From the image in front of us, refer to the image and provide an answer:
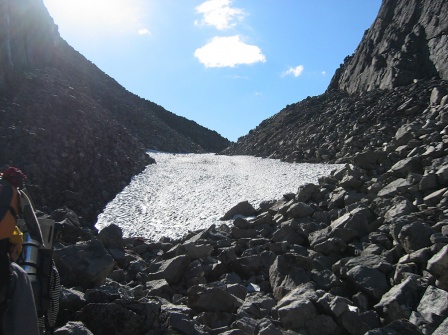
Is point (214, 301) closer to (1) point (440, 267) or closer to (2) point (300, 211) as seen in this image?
(1) point (440, 267)

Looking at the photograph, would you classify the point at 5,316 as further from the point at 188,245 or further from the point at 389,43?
the point at 389,43

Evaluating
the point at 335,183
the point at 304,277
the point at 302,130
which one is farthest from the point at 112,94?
the point at 304,277

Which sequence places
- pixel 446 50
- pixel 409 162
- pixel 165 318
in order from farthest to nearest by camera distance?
pixel 446 50, pixel 409 162, pixel 165 318

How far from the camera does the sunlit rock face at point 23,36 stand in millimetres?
26031

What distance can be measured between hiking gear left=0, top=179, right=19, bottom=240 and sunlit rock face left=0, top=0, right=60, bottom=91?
79.1 ft

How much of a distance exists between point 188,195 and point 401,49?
1055 inches

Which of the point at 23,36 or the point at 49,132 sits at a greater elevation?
the point at 23,36

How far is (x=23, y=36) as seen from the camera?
32.2 m

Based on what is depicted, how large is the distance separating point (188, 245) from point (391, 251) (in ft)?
14.2

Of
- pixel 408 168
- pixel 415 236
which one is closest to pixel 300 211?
pixel 408 168

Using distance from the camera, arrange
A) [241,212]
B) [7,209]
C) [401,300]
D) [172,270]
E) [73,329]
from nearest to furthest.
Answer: [7,209], [73,329], [401,300], [172,270], [241,212]

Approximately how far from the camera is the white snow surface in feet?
47.6

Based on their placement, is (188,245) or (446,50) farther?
(446,50)

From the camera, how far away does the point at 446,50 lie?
31594 millimetres
